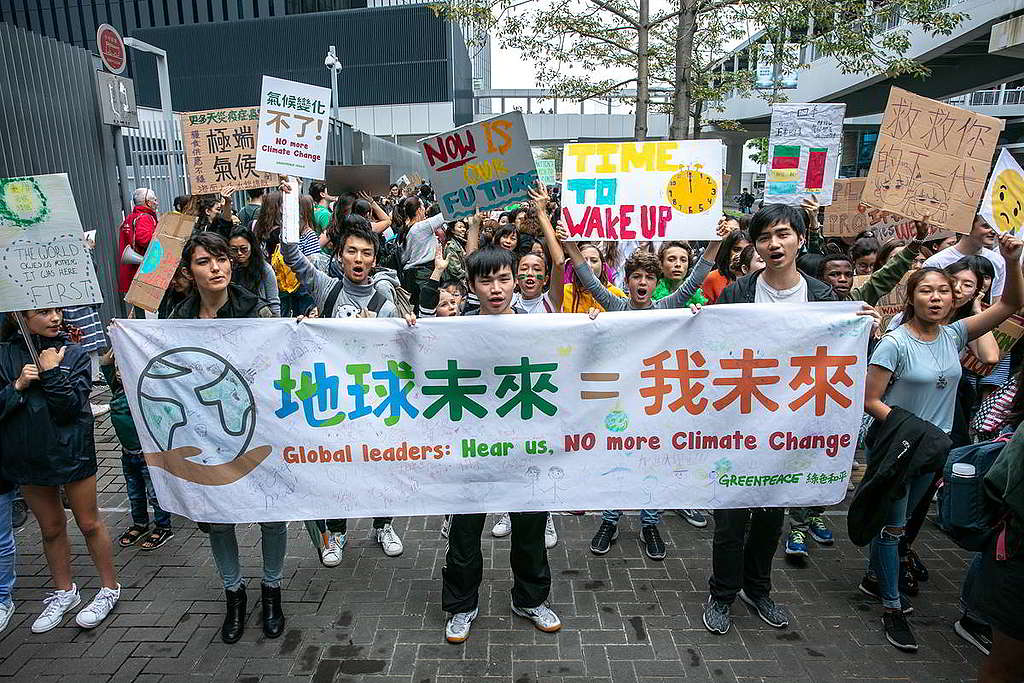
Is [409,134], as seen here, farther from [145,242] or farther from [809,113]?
[809,113]

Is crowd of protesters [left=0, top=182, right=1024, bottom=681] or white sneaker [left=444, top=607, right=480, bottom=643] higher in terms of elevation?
crowd of protesters [left=0, top=182, right=1024, bottom=681]

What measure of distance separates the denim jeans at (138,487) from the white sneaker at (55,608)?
29.7 inches

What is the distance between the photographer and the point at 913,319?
11.7 ft

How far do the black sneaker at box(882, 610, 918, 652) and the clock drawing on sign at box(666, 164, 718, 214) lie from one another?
8.47ft

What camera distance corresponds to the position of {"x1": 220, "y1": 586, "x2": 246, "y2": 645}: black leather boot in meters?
3.69

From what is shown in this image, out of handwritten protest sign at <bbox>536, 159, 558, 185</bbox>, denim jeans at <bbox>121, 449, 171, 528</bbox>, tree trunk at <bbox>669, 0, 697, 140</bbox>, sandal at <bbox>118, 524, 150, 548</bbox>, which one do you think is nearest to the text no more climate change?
denim jeans at <bbox>121, 449, 171, 528</bbox>

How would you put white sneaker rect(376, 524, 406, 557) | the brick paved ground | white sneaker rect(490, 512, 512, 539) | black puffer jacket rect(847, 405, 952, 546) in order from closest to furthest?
1. black puffer jacket rect(847, 405, 952, 546)
2. the brick paved ground
3. white sneaker rect(376, 524, 406, 557)
4. white sneaker rect(490, 512, 512, 539)

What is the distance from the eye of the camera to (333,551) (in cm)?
446

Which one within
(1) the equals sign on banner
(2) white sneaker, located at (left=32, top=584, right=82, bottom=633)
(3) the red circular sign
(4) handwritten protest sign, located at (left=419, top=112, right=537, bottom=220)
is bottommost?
(2) white sneaker, located at (left=32, top=584, right=82, bottom=633)

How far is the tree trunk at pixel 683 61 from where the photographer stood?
10851 mm

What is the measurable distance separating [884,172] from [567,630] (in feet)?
11.5

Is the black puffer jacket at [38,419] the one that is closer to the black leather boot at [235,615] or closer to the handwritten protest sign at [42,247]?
the handwritten protest sign at [42,247]

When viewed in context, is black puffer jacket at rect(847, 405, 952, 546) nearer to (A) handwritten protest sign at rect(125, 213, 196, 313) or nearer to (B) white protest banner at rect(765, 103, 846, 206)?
(B) white protest banner at rect(765, 103, 846, 206)

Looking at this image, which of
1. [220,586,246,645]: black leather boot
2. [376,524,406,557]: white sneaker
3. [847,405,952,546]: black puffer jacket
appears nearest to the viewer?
[847,405,952,546]: black puffer jacket
